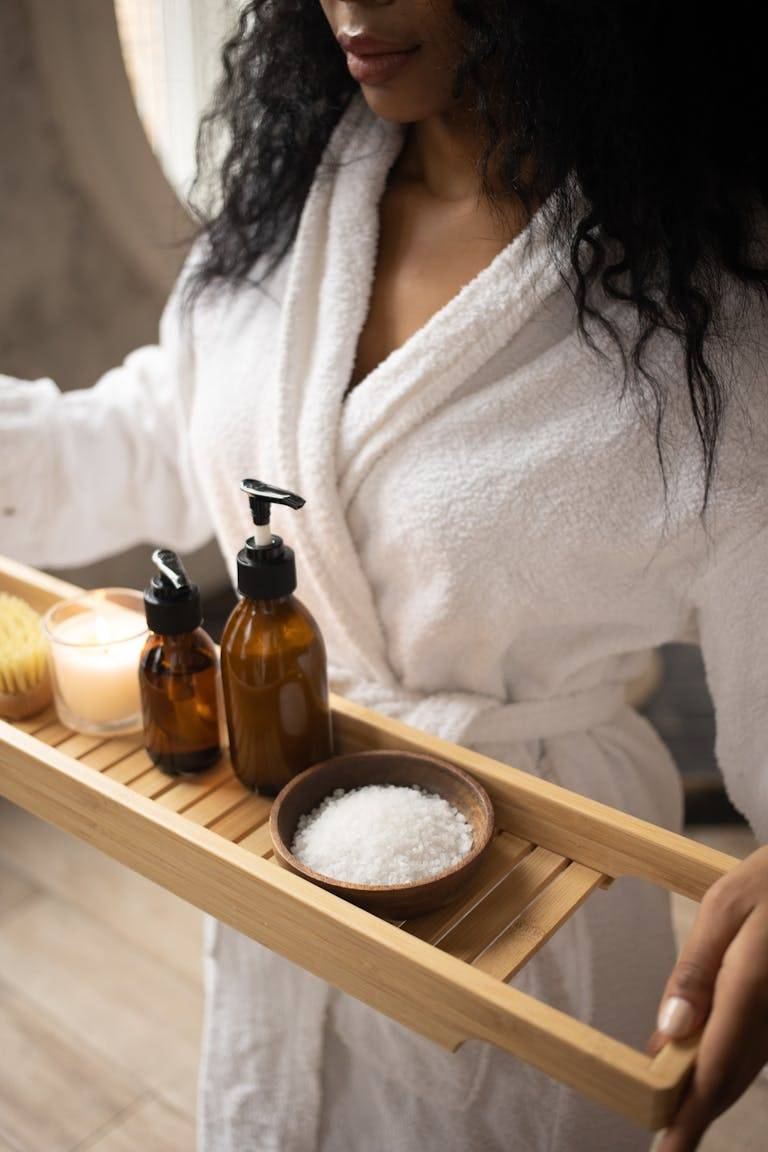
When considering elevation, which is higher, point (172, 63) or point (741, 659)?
point (172, 63)

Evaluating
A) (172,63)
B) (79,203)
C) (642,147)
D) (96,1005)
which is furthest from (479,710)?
(172,63)

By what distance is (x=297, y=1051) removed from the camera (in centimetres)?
87

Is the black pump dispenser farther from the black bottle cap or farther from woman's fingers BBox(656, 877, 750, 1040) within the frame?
woman's fingers BBox(656, 877, 750, 1040)

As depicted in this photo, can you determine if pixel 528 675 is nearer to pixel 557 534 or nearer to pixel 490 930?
pixel 557 534

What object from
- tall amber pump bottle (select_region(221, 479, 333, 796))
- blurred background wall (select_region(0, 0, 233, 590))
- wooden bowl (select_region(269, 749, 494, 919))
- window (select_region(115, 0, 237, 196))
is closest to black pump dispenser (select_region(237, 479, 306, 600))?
tall amber pump bottle (select_region(221, 479, 333, 796))

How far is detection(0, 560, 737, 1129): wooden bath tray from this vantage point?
18.7 inches

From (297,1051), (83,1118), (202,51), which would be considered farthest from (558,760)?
(202,51)

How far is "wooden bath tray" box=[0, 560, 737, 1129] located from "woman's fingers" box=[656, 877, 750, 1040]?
0.04 ft

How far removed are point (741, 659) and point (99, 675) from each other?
43cm

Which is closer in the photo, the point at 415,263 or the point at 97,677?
the point at 97,677

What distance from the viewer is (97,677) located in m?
0.72

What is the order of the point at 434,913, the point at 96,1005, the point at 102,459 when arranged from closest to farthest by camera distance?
the point at 434,913, the point at 102,459, the point at 96,1005

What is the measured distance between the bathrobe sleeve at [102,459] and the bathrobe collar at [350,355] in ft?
0.48

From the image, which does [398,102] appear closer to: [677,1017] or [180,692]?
[180,692]
